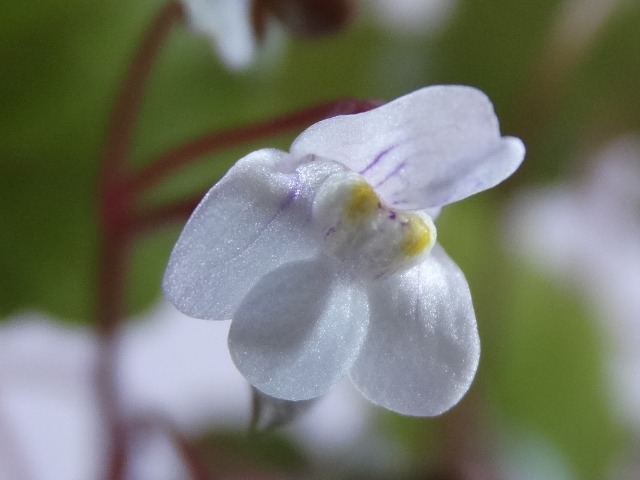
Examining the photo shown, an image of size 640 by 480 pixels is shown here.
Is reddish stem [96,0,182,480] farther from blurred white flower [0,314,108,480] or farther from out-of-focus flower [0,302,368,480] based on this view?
blurred white flower [0,314,108,480]

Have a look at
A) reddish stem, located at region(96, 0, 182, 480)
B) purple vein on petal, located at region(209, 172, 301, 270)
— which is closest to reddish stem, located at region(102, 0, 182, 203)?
reddish stem, located at region(96, 0, 182, 480)

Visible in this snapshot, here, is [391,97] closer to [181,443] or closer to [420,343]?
[181,443]

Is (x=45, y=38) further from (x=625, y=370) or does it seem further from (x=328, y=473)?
(x=625, y=370)

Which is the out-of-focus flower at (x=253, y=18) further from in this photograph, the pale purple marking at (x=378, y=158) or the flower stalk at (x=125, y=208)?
the pale purple marking at (x=378, y=158)

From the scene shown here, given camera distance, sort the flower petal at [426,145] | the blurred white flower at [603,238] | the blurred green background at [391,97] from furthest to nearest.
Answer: the blurred white flower at [603,238] < the blurred green background at [391,97] < the flower petal at [426,145]

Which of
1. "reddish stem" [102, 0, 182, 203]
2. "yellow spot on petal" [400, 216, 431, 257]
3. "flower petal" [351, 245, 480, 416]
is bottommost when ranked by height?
"flower petal" [351, 245, 480, 416]

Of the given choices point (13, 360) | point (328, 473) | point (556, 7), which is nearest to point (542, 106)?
point (556, 7)

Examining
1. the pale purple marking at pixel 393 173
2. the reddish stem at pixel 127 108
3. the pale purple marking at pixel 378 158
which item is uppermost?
the reddish stem at pixel 127 108

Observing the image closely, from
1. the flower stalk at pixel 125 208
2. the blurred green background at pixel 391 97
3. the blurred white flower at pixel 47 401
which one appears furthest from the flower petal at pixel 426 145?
the blurred white flower at pixel 47 401

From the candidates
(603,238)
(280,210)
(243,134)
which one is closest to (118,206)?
(243,134)
